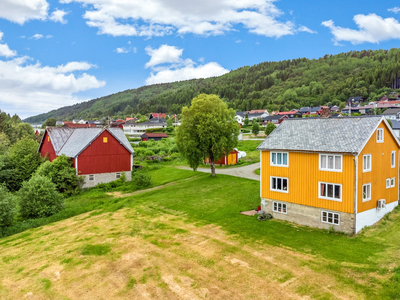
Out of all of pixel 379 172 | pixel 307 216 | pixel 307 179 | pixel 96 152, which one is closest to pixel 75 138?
pixel 96 152

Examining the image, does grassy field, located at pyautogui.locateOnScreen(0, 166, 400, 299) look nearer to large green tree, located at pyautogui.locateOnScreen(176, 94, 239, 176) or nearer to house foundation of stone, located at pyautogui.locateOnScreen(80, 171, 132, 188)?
large green tree, located at pyautogui.locateOnScreen(176, 94, 239, 176)

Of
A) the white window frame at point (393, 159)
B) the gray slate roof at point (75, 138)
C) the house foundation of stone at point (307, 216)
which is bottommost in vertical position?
the house foundation of stone at point (307, 216)

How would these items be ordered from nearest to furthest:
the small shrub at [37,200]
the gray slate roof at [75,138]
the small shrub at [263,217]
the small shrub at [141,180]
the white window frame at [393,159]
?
1. the white window frame at [393,159]
2. the small shrub at [263,217]
3. the small shrub at [37,200]
4. the small shrub at [141,180]
5. the gray slate roof at [75,138]

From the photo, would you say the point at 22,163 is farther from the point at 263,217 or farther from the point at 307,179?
the point at 307,179

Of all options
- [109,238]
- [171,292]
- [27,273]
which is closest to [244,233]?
[171,292]

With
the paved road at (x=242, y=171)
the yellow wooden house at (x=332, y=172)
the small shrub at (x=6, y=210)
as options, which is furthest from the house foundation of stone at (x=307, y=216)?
the small shrub at (x=6, y=210)

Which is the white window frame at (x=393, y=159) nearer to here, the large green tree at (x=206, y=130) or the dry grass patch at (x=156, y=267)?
the dry grass patch at (x=156, y=267)

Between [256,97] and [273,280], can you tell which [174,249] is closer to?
[273,280]
